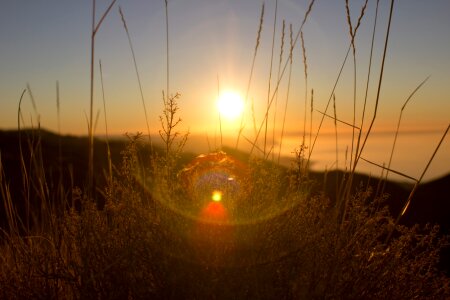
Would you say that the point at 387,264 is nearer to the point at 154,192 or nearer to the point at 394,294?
the point at 394,294

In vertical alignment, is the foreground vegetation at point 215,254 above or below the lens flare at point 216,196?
below

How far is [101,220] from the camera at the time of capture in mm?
2471

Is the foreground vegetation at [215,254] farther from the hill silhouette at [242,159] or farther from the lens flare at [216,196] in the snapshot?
the hill silhouette at [242,159]

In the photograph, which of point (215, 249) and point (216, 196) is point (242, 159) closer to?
point (216, 196)

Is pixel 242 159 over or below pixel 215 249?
over

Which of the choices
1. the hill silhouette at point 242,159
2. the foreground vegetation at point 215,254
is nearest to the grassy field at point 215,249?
the foreground vegetation at point 215,254

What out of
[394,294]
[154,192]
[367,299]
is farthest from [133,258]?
[394,294]

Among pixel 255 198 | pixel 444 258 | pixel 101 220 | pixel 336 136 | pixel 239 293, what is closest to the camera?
pixel 239 293

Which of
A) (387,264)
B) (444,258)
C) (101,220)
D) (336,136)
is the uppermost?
(336,136)

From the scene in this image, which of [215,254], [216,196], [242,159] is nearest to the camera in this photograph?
[215,254]

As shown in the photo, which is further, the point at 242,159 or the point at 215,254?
the point at 242,159

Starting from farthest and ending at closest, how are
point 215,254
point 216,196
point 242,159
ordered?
point 242,159, point 216,196, point 215,254

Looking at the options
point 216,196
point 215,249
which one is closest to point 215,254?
point 215,249

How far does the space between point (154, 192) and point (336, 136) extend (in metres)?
1.25
